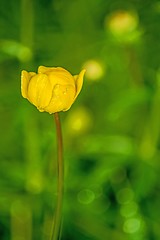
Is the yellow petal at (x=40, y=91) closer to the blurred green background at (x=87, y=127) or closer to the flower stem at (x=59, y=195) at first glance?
the flower stem at (x=59, y=195)

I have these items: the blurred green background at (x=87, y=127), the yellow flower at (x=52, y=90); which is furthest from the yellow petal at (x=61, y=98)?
the blurred green background at (x=87, y=127)

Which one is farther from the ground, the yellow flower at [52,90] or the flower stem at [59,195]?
the yellow flower at [52,90]

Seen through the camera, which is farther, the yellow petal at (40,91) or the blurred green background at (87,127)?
the blurred green background at (87,127)

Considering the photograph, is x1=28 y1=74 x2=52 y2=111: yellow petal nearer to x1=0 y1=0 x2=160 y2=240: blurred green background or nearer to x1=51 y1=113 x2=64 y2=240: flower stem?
x1=51 y1=113 x2=64 y2=240: flower stem

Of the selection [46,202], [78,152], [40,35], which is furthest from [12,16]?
[46,202]

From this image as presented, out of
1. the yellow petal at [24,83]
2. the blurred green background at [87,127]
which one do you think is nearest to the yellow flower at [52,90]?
the yellow petal at [24,83]

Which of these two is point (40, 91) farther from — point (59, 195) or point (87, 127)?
point (87, 127)

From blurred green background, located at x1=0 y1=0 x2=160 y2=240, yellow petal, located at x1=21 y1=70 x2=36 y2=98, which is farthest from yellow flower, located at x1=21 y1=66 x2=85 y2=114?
blurred green background, located at x1=0 y1=0 x2=160 y2=240

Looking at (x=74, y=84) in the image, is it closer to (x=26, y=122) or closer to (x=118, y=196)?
(x=26, y=122)
